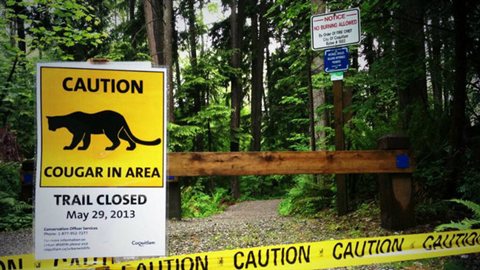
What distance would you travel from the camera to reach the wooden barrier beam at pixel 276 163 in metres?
4.28

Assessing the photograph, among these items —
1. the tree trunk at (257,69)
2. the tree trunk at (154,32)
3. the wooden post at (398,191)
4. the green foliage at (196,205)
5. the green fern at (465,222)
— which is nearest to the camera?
the green fern at (465,222)

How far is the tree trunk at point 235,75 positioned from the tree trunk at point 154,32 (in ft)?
15.7

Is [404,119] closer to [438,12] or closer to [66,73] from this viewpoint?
[438,12]

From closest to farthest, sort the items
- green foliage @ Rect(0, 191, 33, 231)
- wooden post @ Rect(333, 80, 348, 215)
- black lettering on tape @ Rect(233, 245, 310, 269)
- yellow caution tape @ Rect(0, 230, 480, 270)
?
yellow caution tape @ Rect(0, 230, 480, 270) < black lettering on tape @ Rect(233, 245, 310, 269) < wooden post @ Rect(333, 80, 348, 215) < green foliage @ Rect(0, 191, 33, 231)

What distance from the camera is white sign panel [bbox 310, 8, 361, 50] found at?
5.58 meters

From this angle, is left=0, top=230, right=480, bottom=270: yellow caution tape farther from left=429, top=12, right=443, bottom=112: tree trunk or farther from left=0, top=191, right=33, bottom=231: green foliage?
left=0, top=191, right=33, bottom=231: green foliage

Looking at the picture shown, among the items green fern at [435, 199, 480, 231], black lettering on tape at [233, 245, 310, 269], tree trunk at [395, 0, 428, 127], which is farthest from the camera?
tree trunk at [395, 0, 428, 127]

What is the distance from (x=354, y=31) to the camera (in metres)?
5.60

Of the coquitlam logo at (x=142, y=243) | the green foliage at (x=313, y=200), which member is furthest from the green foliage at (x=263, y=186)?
the coquitlam logo at (x=142, y=243)

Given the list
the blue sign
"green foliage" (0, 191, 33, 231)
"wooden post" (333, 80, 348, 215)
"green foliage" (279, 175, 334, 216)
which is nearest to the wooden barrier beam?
"wooden post" (333, 80, 348, 215)

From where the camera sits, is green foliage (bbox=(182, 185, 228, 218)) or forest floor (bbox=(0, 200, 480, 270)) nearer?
forest floor (bbox=(0, 200, 480, 270))

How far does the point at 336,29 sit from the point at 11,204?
6476 mm

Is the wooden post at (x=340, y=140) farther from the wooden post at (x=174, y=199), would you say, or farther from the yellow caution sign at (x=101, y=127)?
the yellow caution sign at (x=101, y=127)

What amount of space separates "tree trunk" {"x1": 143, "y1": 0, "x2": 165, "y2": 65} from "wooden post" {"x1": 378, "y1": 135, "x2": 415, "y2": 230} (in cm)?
984
